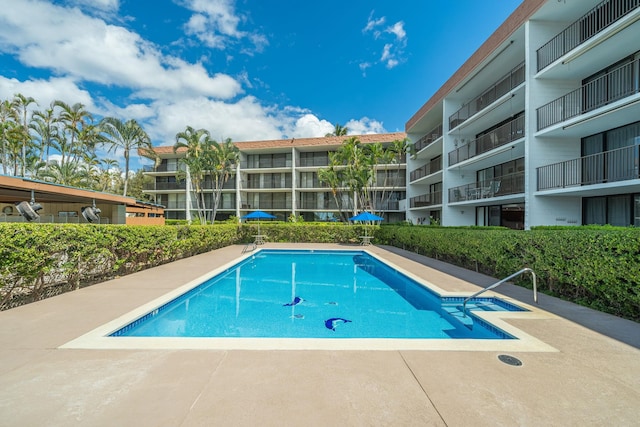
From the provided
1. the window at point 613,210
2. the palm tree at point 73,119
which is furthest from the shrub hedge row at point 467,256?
the palm tree at point 73,119

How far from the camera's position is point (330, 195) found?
28.7 m

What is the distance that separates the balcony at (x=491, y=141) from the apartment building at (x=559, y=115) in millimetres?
62

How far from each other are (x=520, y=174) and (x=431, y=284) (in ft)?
28.6

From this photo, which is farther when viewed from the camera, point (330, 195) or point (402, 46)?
point (330, 195)

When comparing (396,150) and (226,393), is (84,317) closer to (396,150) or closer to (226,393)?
(226,393)

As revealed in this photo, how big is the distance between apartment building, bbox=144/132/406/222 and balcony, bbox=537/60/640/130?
15.4 metres

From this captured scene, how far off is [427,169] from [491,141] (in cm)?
742

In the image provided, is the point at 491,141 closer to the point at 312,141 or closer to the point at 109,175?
the point at 312,141

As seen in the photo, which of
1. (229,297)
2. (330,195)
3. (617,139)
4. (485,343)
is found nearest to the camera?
(485,343)

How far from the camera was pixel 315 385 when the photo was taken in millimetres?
2922

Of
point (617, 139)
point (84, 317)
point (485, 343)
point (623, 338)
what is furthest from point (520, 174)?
point (84, 317)

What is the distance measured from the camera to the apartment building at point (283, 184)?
27438 mm

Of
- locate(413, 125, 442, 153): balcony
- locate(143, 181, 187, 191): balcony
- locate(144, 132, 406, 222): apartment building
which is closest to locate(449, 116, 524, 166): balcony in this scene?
locate(413, 125, 442, 153): balcony

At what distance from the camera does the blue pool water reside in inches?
209
